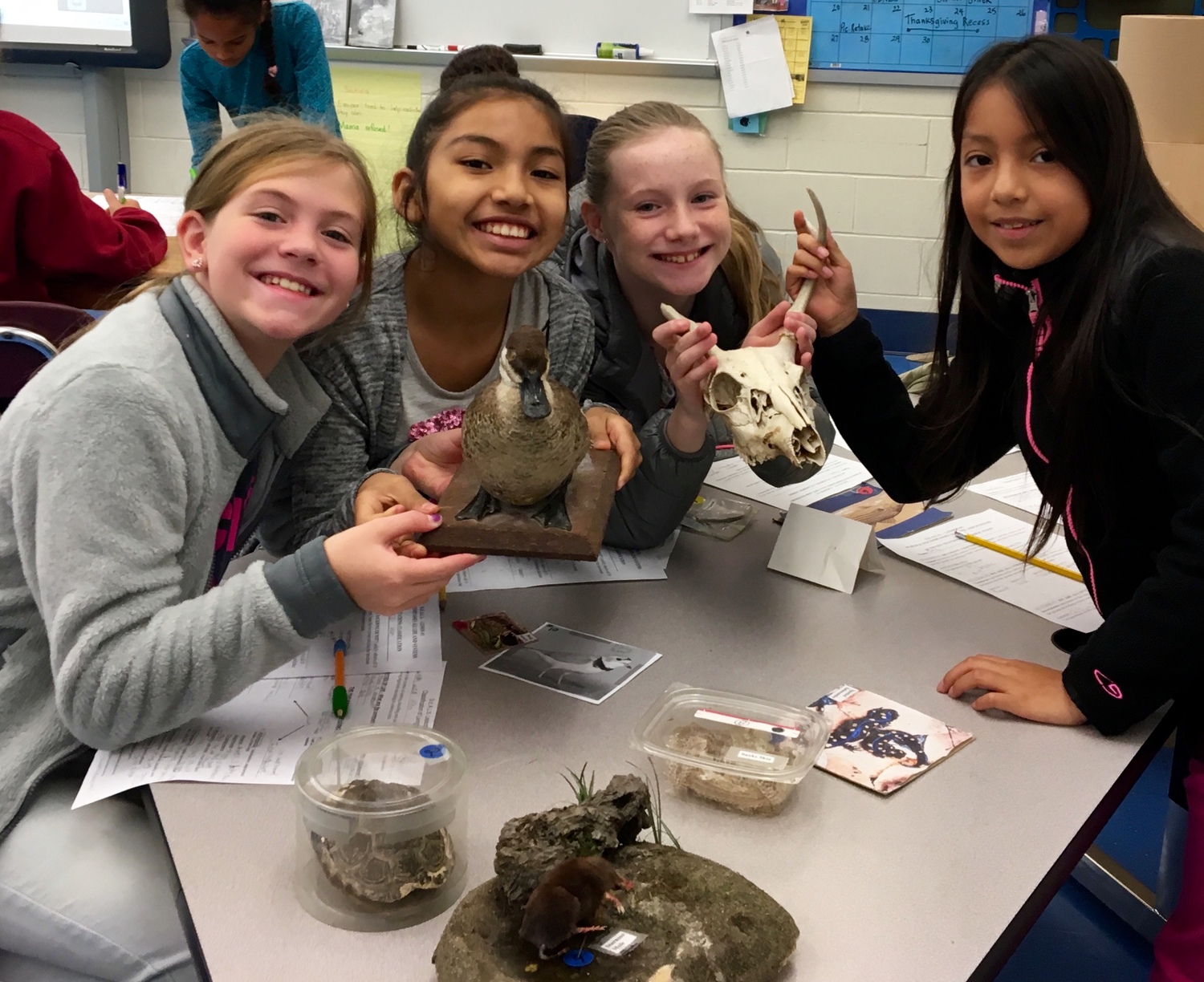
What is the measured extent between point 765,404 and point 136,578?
733 mm

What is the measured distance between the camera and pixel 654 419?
4.93ft

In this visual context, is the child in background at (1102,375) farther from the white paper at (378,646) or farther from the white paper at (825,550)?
the white paper at (378,646)

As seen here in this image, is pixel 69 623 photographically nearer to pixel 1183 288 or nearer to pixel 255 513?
pixel 255 513

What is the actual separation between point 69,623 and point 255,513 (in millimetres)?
388

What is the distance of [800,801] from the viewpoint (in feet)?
3.19

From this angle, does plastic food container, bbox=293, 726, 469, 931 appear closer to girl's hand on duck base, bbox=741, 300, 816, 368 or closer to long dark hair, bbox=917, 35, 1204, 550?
girl's hand on duck base, bbox=741, 300, 816, 368

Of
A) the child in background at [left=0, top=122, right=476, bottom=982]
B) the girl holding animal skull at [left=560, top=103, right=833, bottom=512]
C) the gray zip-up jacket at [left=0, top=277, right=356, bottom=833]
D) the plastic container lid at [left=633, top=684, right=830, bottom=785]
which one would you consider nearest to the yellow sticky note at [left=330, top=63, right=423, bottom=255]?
the girl holding animal skull at [left=560, top=103, right=833, bottom=512]

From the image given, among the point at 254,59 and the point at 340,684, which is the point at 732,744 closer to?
the point at 340,684

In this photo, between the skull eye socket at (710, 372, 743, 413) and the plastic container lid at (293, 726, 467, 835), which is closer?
the plastic container lid at (293, 726, 467, 835)

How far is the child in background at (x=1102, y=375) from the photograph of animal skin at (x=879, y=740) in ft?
0.28

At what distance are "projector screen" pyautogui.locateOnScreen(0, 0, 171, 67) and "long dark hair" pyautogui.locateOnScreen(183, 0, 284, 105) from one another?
832 millimetres

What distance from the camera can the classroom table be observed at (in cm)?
79

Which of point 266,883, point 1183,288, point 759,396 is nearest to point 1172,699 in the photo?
point 1183,288

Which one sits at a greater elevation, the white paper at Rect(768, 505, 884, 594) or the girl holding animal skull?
the girl holding animal skull
